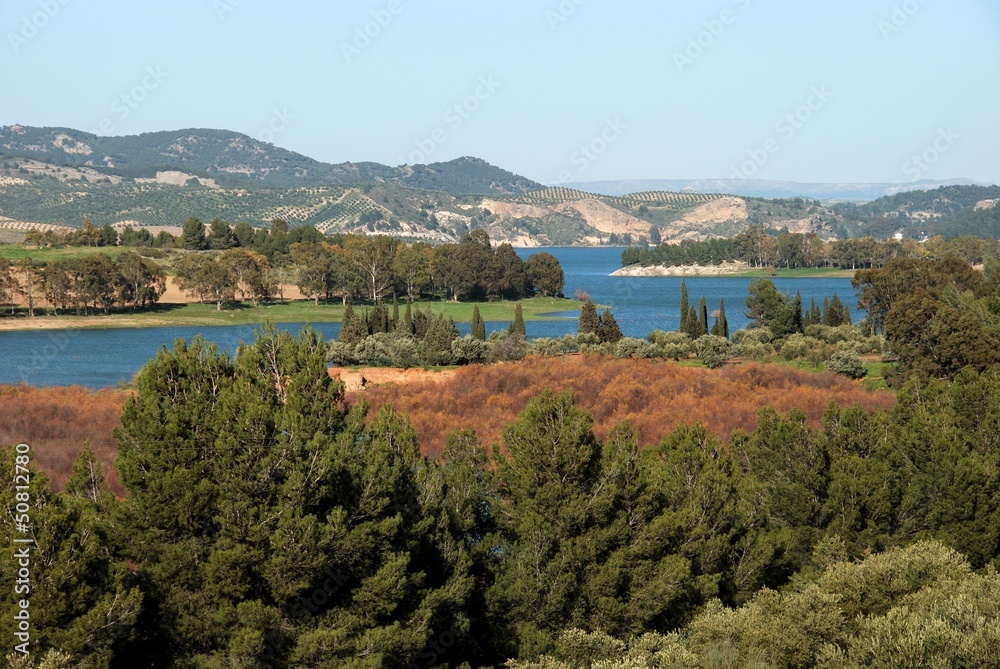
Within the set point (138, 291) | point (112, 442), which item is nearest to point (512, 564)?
point (112, 442)

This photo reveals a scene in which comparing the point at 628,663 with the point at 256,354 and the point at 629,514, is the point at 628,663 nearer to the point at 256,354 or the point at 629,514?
the point at 629,514

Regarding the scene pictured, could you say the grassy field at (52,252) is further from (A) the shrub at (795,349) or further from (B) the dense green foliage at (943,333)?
(B) the dense green foliage at (943,333)

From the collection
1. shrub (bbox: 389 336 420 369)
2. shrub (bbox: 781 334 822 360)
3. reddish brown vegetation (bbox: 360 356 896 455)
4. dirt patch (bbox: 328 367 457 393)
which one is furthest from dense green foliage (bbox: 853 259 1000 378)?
shrub (bbox: 389 336 420 369)

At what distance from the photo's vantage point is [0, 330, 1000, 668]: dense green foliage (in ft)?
50.4

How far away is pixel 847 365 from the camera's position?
Result: 50.7m

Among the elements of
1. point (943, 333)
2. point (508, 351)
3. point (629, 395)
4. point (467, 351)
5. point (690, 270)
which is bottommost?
point (690, 270)

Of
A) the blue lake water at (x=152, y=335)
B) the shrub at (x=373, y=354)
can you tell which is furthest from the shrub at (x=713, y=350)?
the blue lake water at (x=152, y=335)

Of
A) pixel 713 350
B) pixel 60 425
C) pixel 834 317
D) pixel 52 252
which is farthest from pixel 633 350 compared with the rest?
pixel 52 252

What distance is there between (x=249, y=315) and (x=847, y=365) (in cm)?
5904

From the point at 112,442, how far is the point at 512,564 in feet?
63.0

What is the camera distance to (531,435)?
20453 millimetres

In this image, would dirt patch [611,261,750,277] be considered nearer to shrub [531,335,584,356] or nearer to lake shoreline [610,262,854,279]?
lake shoreline [610,262,854,279]

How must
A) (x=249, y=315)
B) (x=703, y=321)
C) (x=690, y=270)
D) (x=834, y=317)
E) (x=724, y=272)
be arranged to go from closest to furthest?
(x=703, y=321)
(x=834, y=317)
(x=249, y=315)
(x=724, y=272)
(x=690, y=270)
